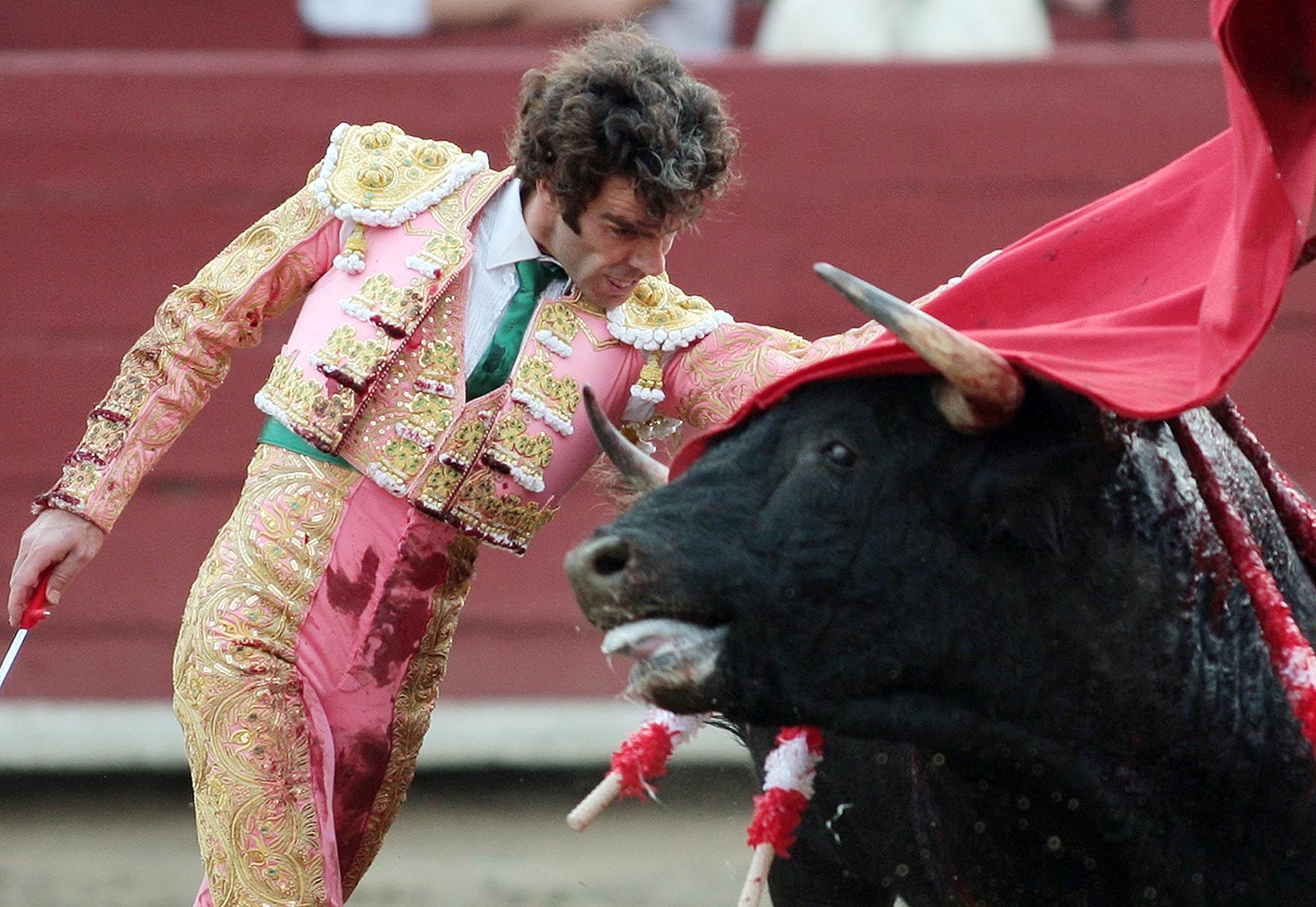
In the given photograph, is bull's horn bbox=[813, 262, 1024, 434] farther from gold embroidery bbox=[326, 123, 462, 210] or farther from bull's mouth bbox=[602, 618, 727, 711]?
gold embroidery bbox=[326, 123, 462, 210]

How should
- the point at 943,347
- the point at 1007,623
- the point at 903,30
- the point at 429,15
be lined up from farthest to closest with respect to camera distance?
the point at 429,15, the point at 903,30, the point at 1007,623, the point at 943,347

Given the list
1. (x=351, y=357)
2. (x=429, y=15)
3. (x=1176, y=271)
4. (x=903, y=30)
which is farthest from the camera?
(x=429, y=15)

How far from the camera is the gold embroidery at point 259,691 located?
2.52 meters

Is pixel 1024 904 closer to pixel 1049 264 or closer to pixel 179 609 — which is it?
pixel 1049 264

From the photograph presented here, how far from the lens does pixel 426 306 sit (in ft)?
8.54

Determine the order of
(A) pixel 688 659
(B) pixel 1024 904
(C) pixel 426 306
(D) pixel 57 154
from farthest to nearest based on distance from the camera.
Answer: (D) pixel 57 154 → (C) pixel 426 306 → (B) pixel 1024 904 → (A) pixel 688 659

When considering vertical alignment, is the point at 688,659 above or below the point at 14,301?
above

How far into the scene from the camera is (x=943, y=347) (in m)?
2.03

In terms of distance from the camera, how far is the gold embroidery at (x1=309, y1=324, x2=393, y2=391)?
2580 millimetres

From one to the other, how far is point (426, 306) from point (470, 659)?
2.62 metres

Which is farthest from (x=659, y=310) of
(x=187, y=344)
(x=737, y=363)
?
(x=187, y=344)

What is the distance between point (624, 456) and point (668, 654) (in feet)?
1.52

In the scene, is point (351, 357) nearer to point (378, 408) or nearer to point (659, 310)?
point (378, 408)

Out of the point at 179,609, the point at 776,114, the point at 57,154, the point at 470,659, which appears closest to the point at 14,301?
the point at 57,154
